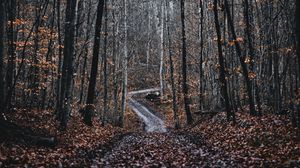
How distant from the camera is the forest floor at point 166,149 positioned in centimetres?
1013

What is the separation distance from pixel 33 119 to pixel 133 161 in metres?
7.27

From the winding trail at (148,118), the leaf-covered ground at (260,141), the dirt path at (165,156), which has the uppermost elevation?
the leaf-covered ground at (260,141)

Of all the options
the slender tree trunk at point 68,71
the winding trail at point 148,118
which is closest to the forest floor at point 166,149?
the slender tree trunk at point 68,71

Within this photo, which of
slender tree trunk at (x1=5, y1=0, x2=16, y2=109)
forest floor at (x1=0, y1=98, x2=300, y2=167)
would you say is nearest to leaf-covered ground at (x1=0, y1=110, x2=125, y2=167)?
forest floor at (x1=0, y1=98, x2=300, y2=167)

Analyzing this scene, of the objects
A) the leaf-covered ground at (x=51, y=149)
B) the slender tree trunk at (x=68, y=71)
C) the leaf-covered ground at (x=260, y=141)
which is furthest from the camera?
the slender tree trunk at (x=68, y=71)

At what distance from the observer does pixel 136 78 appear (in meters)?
63.2

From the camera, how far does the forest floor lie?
399 inches

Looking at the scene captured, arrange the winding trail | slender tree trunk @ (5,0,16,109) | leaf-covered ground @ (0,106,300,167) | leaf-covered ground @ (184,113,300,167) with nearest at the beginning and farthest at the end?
leaf-covered ground @ (0,106,300,167) < leaf-covered ground @ (184,113,300,167) < slender tree trunk @ (5,0,16,109) < the winding trail

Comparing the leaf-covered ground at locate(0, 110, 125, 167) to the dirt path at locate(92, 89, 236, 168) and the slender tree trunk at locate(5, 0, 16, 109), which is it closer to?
the dirt path at locate(92, 89, 236, 168)

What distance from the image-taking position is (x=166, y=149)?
1466cm

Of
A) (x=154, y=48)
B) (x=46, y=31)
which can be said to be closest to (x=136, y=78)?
(x=154, y=48)

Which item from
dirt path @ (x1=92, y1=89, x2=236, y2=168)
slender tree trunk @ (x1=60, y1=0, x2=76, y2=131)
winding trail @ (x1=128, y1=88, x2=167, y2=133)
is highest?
slender tree trunk @ (x1=60, y1=0, x2=76, y2=131)

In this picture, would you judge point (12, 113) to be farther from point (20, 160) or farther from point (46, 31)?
point (20, 160)

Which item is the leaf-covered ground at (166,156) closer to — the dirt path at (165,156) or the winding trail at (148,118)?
the dirt path at (165,156)
